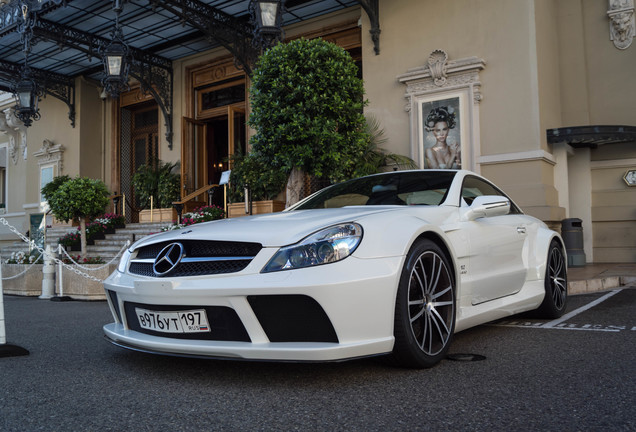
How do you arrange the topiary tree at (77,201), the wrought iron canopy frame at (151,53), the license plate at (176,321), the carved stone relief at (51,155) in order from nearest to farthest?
the license plate at (176,321), the topiary tree at (77,201), the wrought iron canopy frame at (151,53), the carved stone relief at (51,155)

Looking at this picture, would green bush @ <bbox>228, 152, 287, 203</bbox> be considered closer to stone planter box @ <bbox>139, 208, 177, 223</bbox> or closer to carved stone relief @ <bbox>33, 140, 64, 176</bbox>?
stone planter box @ <bbox>139, 208, 177, 223</bbox>

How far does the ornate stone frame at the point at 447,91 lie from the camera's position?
1072 cm

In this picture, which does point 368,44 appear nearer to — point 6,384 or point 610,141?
point 610,141

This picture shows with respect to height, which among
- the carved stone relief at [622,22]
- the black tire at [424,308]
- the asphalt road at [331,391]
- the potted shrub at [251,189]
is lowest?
the asphalt road at [331,391]

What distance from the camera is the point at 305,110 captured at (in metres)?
7.89

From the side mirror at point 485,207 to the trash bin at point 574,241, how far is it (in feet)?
24.1

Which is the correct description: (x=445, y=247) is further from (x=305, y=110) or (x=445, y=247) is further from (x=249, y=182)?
(x=249, y=182)

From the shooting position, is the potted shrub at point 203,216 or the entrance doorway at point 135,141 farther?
the entrance doorway at point 135,141

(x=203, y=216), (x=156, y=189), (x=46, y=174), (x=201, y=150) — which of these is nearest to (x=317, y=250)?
(x=203, y=216)

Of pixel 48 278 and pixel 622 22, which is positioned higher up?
pixel 622 22

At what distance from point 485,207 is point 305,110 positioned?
4.66 metres

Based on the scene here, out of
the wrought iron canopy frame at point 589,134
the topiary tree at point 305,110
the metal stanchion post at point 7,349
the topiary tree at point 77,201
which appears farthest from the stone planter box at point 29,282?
the wrought iron canopy frame at point 589,134

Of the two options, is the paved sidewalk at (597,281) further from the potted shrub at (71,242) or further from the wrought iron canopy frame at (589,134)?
the potted shrub at (71,242)

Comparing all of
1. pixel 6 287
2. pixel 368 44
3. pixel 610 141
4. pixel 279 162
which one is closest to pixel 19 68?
pixel 6 287
